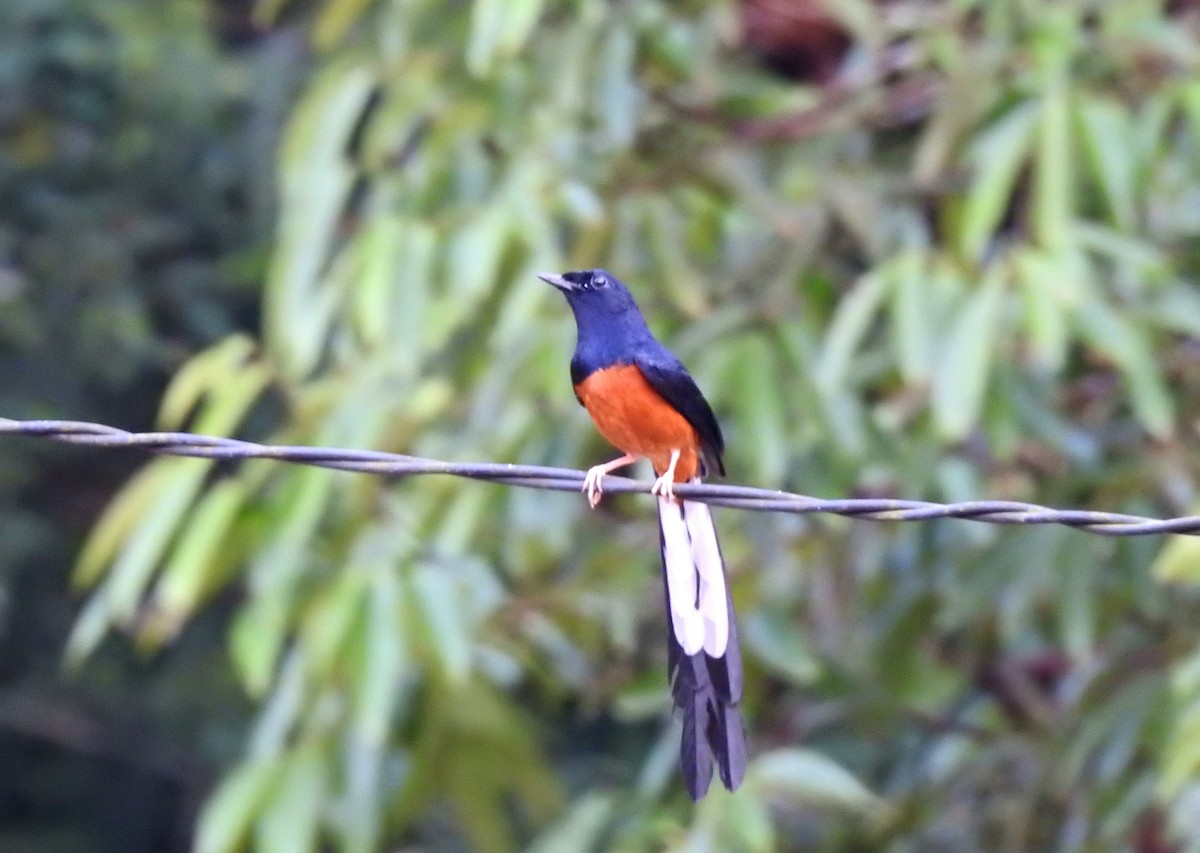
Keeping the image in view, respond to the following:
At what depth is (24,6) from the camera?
23.7ft

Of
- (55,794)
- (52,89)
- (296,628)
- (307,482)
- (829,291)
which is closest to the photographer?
(307,482)

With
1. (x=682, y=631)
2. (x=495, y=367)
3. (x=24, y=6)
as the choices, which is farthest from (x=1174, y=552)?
(x=24, y=6)

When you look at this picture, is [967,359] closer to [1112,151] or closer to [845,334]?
[845,334]

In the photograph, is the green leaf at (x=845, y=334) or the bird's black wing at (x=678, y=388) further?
the green leaf at (x=845, y=334)

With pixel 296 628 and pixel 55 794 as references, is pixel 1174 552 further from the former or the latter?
pixel 55 794

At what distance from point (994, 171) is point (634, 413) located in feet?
3.82

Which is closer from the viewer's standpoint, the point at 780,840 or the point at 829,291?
the point at 829,291

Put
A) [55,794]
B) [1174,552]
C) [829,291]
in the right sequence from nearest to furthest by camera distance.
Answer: [1174,552], [829,291], [55,794]

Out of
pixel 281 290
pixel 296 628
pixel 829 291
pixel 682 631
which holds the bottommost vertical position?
pixel 682 631

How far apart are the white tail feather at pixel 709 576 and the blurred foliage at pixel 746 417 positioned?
593mm

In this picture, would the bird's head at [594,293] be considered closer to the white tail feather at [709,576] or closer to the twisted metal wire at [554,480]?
the white tail feather at [709,576]

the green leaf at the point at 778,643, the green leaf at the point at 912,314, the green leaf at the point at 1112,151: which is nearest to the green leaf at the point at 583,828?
the green leaf at the point at 778,643

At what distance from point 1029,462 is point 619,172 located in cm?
138

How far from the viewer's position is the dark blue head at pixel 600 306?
4.04m
